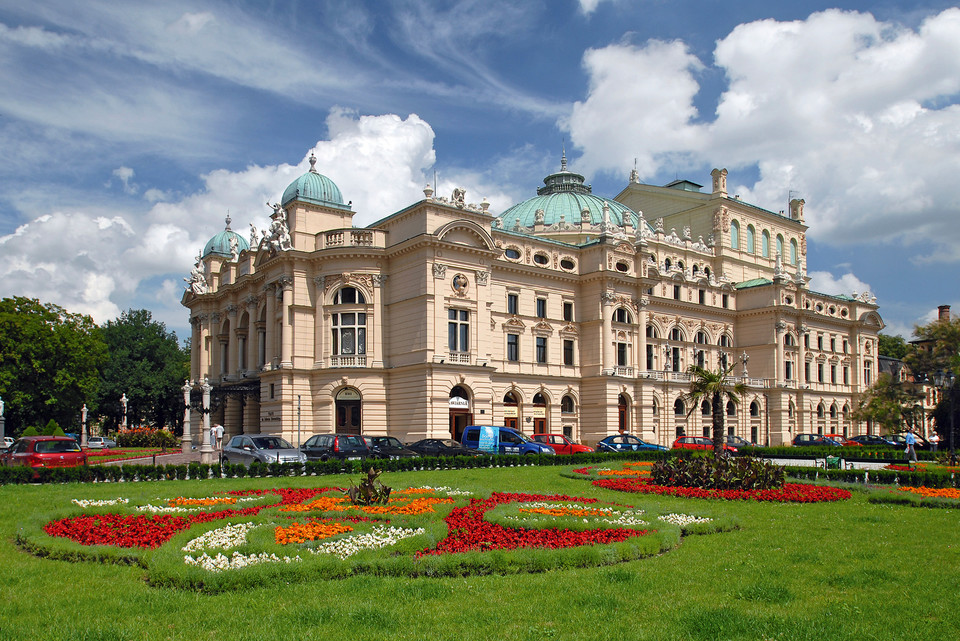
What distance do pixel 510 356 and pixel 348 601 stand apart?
46623 mm

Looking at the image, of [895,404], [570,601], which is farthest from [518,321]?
[570,601]

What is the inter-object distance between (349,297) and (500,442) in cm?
1642

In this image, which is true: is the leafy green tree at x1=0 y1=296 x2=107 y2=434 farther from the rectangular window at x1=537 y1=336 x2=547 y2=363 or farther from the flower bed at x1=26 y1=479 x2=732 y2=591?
the flower bed at x1=26 y1=479 x2=732 y2=591

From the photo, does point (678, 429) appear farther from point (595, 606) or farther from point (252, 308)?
point (595, 606)

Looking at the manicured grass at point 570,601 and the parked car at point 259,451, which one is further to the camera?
the parked car at point 259,451

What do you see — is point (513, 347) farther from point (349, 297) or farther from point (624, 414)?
point (349, 297)

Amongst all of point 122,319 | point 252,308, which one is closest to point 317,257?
point 252,308

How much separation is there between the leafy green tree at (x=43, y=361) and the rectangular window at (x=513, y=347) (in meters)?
34.7

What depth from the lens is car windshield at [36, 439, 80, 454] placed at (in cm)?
3163

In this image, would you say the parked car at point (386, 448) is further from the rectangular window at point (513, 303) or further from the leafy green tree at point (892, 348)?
the leafy green tree at point (892, 348)

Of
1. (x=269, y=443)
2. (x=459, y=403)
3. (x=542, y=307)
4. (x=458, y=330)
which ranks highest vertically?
(x=542, y=307)

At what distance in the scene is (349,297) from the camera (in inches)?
2064

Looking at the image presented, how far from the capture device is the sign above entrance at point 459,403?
49.8 metres

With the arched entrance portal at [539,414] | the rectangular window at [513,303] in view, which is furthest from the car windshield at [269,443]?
the arched entrance portal at [539,414]
